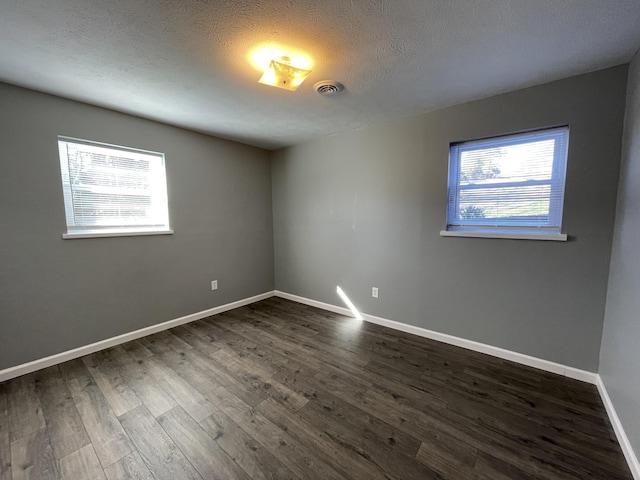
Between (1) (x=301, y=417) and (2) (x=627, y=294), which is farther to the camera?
(1) (x=301, y=417)

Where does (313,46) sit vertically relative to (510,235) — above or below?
above

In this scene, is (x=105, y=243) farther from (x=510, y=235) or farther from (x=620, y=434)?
(x=620, y=434)

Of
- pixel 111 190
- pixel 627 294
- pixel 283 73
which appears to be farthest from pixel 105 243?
pixel 627 294

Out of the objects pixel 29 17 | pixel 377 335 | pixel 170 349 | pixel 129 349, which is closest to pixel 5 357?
pixel 129 349

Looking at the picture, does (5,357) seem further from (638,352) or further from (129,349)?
(638,352)

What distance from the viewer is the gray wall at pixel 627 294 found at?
4.56 feet

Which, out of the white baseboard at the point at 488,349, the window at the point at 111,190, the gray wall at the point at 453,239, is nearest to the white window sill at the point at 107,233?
the window at the point at 111,190

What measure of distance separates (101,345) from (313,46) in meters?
3.18

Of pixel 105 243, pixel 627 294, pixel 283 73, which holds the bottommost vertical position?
pixel 627 294

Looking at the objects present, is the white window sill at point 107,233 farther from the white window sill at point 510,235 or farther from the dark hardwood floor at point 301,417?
the white window sill at point 510,235

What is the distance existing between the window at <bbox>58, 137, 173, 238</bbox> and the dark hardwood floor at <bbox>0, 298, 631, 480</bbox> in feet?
4.11

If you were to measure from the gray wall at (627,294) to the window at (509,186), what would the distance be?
1.07ft

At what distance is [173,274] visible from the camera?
301 centimetres

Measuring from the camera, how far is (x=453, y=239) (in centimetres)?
249
